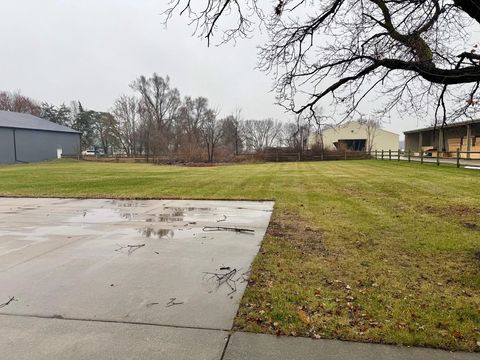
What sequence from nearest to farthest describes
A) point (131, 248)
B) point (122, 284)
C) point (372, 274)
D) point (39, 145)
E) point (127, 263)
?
point (122, 284) → point (372, 274) → point (127, 263) → point (131, 248) → point (39, 145)

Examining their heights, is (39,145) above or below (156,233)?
above

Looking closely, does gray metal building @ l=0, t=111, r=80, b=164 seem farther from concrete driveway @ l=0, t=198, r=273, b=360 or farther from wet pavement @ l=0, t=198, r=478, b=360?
wet pavement @ l=0, t=198, r=478, b=360

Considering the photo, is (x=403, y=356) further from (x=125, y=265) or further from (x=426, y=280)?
(x=125, y=265)

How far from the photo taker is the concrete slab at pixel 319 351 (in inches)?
104

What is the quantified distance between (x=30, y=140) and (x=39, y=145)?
4.89ft

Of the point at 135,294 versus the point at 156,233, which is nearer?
the point at 135,294

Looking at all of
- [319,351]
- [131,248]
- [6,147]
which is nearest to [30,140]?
[6,147]

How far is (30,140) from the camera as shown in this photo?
151 feet

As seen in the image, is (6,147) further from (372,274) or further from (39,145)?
(372,274)

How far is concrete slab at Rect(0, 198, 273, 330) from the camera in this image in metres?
3.45

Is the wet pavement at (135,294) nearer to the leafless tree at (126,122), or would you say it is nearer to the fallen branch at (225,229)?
the fallen branch at (225,229)

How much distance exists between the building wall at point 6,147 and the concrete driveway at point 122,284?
41.0 m

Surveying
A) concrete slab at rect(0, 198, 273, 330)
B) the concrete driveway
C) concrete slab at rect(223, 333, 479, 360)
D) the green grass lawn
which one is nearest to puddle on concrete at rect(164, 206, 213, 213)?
concrete slab at rect(0, 198, 273, 330)

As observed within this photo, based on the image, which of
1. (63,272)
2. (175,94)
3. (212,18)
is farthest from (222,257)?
(175,94)
